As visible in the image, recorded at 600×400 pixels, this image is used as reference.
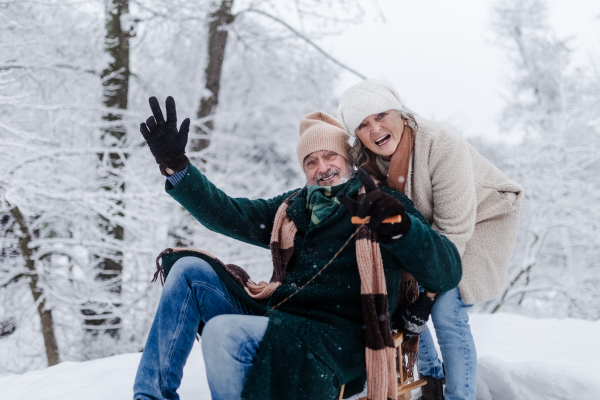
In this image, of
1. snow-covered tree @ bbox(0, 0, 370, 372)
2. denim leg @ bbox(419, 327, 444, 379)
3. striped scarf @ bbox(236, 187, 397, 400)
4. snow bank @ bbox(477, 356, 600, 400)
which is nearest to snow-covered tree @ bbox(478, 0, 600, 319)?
snow-covered tree @ bbox(0, 0, 370, 372)

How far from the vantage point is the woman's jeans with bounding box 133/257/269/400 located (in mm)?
1254

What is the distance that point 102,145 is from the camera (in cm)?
469

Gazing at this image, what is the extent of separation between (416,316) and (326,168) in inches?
31.3

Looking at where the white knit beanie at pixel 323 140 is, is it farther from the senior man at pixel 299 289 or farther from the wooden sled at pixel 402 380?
the wooden sled at pixel 402 380

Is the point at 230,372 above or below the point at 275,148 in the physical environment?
below

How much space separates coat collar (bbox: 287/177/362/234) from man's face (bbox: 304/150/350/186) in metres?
0.10

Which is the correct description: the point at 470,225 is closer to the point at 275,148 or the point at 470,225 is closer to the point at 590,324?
the point at 590,324

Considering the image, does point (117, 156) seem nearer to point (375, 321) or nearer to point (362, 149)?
point (362, 149)

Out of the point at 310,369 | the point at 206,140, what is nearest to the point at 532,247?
the point at 206,140

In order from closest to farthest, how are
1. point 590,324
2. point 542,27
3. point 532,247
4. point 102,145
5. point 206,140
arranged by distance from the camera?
point 590,324 → point 102,145 → point 206,140 → point 532,247 → point 542,27

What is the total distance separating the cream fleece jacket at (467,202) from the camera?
1.66 m

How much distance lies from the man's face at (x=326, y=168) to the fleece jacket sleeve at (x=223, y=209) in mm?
193

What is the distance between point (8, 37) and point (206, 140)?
246 centimetres

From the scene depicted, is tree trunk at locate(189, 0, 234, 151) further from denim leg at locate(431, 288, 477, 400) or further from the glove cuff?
denim leg at locate(431, 288, 477, 400)
